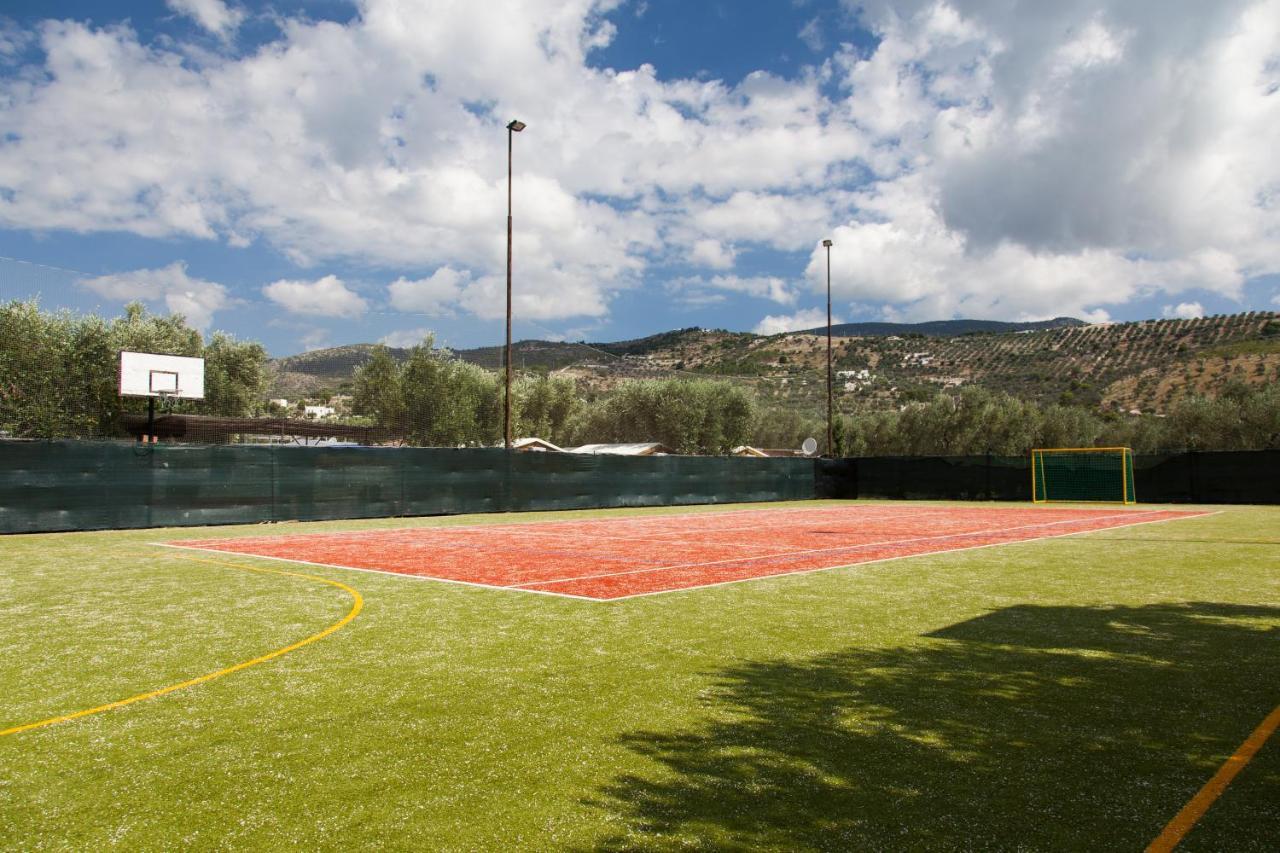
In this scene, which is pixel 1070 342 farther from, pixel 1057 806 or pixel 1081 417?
pixel 1057 806

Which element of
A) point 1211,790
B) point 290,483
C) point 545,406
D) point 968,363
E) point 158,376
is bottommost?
point 1211,790

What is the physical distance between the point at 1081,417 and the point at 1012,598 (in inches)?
2328

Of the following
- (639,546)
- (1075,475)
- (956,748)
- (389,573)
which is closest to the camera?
(956,748)

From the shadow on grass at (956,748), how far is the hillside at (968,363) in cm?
4791

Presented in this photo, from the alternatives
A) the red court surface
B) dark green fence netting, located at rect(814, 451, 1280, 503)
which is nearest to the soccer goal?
dark green fence netting, located at rect(814, 451, 1280, 503)

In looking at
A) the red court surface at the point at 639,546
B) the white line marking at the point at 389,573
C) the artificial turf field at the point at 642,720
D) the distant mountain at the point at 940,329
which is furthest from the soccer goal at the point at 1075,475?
the distant mountain at the point at 940,329

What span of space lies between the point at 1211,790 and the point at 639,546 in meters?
11.2

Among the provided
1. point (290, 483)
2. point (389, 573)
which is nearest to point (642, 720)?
point (389, 573)

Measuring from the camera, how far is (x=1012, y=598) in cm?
847

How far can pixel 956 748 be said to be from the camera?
3.95m

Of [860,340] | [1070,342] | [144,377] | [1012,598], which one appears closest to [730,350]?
[860,340]

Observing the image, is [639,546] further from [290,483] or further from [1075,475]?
[1075,475]

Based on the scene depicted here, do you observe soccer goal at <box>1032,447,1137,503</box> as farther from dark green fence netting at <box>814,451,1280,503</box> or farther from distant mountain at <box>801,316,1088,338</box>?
distant mountain at <box>801,316,1088,338</box>

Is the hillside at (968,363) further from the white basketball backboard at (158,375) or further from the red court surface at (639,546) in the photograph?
the red court surface at (639,546)
